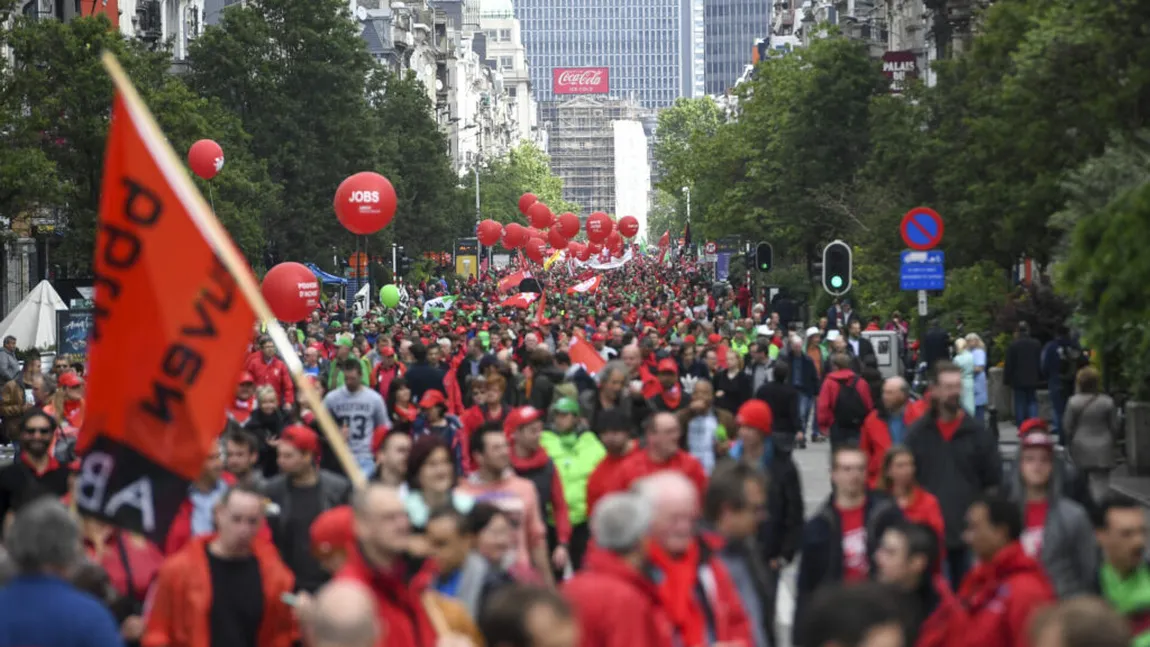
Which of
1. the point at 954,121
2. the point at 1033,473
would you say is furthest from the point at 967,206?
the point at 1033,473

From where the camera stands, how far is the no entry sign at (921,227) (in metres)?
24.6

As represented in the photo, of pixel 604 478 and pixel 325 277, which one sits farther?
pixel 325 277

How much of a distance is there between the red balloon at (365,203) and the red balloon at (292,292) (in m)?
2.66

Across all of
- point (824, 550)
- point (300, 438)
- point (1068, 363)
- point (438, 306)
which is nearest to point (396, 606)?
point (824, 550)

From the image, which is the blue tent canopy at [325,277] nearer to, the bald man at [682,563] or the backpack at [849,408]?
the backpack at [849,408]

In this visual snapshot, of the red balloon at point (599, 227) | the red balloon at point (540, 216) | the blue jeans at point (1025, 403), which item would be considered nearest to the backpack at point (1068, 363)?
the blue jeans at point (1025, 403)

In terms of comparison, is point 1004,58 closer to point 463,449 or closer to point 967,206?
point 967,206

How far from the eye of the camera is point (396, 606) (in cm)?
726

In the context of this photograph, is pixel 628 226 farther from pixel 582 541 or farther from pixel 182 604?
pixel 182 604

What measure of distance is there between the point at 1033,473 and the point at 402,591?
13.3 feet

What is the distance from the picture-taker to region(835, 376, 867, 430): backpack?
750 inches

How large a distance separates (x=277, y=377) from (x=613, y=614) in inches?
608

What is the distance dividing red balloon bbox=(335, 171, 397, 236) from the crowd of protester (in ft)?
22.7

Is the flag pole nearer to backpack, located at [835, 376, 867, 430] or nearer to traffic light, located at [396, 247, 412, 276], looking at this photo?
backpack, located at [835, 376, 867, 430]
